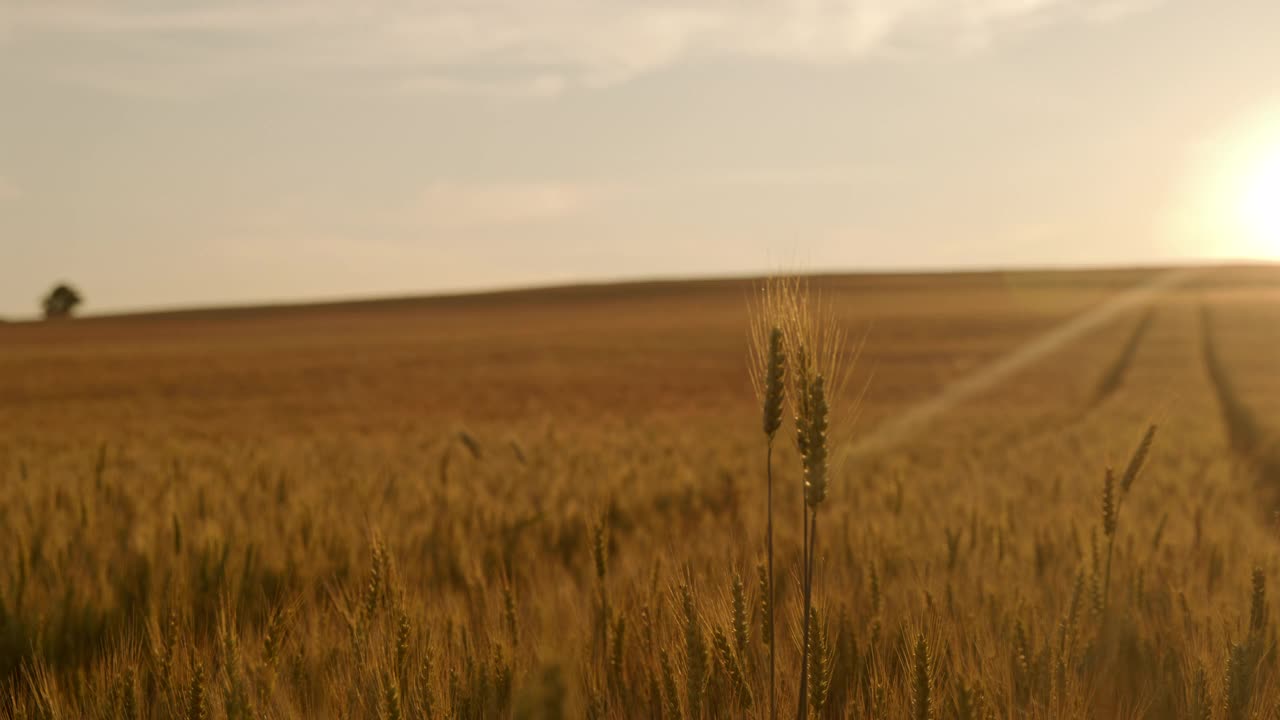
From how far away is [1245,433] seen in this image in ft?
36.2

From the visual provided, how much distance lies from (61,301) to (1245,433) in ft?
265

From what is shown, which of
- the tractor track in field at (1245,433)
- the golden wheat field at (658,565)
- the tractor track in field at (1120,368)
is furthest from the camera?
the tractor track in field at (1120,368)

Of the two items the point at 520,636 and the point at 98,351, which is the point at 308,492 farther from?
the point at 98,351

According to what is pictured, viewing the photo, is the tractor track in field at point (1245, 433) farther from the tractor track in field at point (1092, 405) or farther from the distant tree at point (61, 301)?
the distant tree at point (61, 301)

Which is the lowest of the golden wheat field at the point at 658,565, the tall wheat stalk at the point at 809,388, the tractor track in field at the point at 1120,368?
the tractor track in field at the point at 1120,368

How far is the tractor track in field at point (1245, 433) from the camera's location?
26.8 feet

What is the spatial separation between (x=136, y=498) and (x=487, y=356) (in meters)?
24.1

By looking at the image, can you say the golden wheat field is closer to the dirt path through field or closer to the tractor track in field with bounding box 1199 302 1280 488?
the tractor track in field with bounding box 1199 302 1280 488

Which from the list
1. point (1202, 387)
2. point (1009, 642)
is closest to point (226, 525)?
point (1009, 642)

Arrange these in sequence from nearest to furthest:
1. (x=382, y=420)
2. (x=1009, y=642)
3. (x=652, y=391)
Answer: (x=1009, y=642) → (x=382, y=420) → (x=652, y=391)

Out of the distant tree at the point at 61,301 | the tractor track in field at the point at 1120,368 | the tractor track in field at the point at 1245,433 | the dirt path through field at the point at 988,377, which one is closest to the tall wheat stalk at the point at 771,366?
the dirt path through field at the point at 988,377

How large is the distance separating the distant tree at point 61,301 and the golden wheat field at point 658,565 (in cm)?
7035

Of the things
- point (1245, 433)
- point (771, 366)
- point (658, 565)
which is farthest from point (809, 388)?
point (1245, 433)

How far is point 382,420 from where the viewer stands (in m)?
12.2
